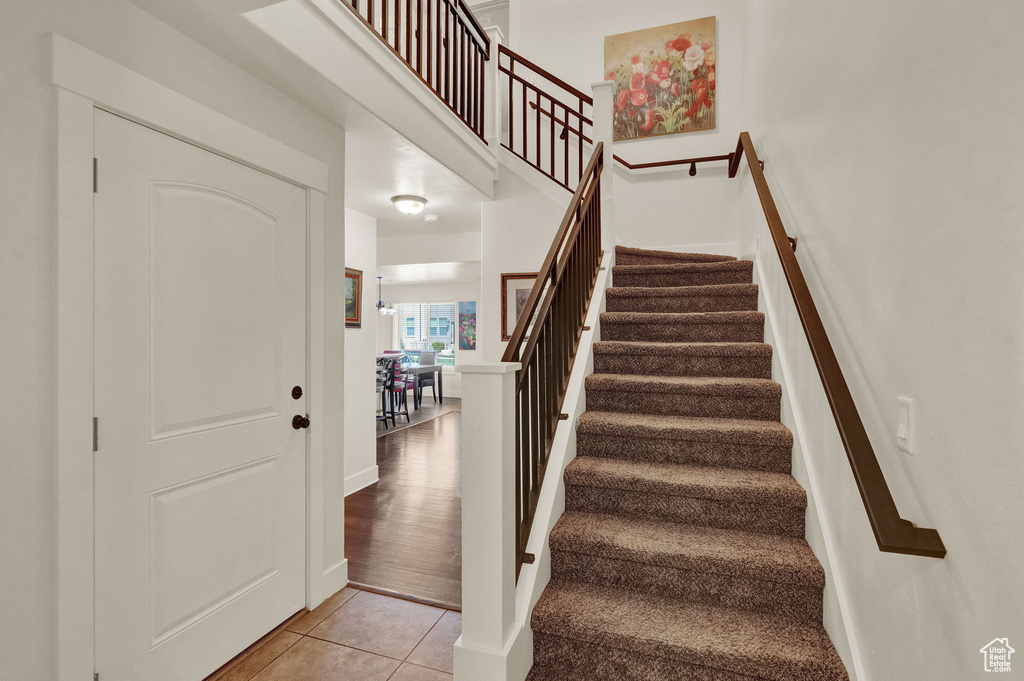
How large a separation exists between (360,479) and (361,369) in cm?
93

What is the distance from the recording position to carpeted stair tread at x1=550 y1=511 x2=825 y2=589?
5.48 feet

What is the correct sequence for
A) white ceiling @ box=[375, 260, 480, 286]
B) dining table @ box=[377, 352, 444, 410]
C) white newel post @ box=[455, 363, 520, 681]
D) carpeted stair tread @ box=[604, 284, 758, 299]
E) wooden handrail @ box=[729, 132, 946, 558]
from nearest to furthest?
wooden handrail @ box=[729, 132, 946, 558]
white newel post @ box=[455, 363, 520, 681]
carpeted stair tread @ box=[604, 284, 758, 299]
white ceiling @ box=[375, 260, 480, 286]
dining table @ box=[377, 352, 444, 410]

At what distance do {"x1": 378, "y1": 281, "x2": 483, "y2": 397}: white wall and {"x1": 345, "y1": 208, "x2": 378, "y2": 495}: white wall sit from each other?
512 cm

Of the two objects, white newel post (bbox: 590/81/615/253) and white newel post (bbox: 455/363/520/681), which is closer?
white newel post (bbox: 455/363/520/681)

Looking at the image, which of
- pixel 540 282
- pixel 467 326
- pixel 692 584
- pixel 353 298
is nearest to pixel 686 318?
pixel 540 282

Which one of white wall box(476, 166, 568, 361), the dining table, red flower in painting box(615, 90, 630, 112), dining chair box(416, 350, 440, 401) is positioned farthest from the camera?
dining chair box(416, 350, 440, 401)

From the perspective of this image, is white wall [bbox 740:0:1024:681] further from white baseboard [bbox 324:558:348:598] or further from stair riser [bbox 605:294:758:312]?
white baseboard [bbox 324:558:348:598]

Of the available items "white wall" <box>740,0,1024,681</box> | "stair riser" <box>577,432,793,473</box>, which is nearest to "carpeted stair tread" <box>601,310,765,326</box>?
"stair riser" <box>577,432,793,473</box>

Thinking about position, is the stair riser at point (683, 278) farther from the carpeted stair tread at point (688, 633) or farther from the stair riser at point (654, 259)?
the carpeted stair tread at point (688, 633)

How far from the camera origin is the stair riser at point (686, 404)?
2.33 meters

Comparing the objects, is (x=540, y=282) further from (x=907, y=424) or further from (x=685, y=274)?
(x=685, y=274)

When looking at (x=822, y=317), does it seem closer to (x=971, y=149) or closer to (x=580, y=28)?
(x=971, y=149)

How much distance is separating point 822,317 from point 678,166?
3265 mm

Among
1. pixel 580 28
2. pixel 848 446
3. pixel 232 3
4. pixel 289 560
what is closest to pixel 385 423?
pixel 289 560
